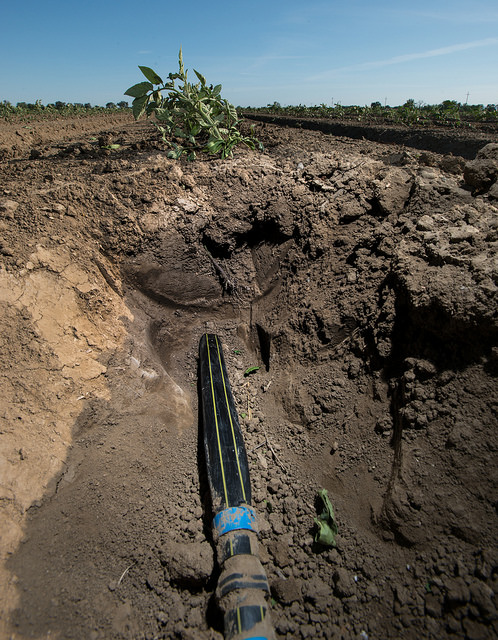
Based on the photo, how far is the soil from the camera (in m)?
1.92

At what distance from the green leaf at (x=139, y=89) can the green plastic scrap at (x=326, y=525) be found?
14.7 feet

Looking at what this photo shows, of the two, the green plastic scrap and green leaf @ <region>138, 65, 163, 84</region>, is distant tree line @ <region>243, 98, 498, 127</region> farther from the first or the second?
the green plastic scrap

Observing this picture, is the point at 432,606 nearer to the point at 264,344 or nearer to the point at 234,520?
the point at 234,520

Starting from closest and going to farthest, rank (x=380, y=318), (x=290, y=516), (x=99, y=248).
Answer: (x=290, y=516) → (x=380, y=318) → (x=99, y=248)

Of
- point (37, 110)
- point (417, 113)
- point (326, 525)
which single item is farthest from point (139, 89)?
point (37, 110)

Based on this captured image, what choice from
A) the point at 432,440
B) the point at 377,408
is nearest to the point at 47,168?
the point at 377,408

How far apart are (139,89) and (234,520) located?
4425mm

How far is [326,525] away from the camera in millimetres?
2197

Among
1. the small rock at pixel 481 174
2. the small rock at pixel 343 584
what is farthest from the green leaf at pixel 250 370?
the small rock at pixel 481 174

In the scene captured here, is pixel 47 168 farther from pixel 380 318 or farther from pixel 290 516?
pixel 290 516

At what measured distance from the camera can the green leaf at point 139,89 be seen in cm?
393

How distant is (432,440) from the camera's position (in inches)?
81.1

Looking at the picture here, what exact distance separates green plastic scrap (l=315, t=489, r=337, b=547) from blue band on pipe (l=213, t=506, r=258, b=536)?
1.32ft

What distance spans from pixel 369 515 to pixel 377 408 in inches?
27.4
